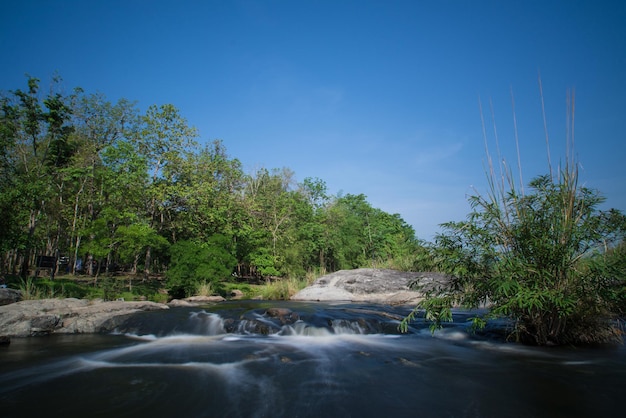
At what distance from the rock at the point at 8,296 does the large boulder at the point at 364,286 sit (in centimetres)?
1247

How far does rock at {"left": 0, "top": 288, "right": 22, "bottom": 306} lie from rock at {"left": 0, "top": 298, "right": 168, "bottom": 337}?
3.80ft

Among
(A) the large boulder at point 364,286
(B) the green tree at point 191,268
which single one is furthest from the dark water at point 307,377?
Result: (B) the green tree at point 191,268

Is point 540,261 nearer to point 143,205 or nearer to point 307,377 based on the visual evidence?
point 307,377

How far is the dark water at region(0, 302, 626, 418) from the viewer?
449 centimetres

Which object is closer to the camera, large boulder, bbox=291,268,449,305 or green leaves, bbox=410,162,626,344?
green leaves, bbox=410,162,626,344

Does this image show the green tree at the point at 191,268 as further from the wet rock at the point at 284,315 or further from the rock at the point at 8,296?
the wet rock at the point at 284,315

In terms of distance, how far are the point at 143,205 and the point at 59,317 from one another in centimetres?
1726

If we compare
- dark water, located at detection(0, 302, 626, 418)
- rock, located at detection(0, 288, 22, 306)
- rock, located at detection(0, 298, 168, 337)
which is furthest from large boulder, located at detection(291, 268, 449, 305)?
rock, located at detection(0, 288, 22, 306)

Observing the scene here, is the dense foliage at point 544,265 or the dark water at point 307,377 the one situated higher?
the dense foliage at point 544,265

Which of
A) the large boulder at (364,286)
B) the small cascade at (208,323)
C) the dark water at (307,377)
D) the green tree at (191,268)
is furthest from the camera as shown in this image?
the green tree at (191,268)

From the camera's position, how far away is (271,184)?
41.9m

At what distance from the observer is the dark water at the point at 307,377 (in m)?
4.49

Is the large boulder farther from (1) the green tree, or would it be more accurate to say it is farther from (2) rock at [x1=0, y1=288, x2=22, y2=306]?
A: (2) rock at [x1=0, y1=288, x2=22, y2=306]

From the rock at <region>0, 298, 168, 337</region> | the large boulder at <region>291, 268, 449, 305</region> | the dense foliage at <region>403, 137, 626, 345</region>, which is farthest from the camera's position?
the large boulder at <region>291, 268, 449, 305</region>
